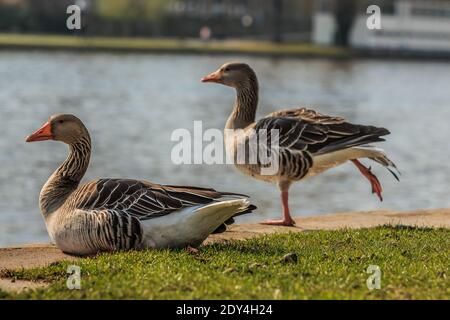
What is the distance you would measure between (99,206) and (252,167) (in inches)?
134

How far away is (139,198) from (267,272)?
2.30 meters

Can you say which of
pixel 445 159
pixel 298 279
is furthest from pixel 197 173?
pixel 298 279

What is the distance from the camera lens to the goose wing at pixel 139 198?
10.9 m

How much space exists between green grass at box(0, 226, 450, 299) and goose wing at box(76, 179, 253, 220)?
538 millimetres

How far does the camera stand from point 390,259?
34.1 ft

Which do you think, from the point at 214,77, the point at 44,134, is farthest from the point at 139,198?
the point at 214,77

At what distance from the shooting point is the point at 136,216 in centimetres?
1086

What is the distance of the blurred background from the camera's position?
29.6m

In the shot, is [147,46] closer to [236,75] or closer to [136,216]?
[236,75]

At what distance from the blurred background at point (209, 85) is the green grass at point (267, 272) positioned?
30.3ft

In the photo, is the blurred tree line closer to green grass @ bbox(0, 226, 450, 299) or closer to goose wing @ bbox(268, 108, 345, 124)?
goose wing @ bbox(268, 108, 345, 124)

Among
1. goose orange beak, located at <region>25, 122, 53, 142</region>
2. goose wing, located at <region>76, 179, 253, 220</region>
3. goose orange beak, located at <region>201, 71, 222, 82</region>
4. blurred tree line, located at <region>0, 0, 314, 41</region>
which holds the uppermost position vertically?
goose orange beak, located at <region>201, 71, 222, 82</region>

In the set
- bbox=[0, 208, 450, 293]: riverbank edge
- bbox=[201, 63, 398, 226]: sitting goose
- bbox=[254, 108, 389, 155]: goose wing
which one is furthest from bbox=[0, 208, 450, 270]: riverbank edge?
bbox=[254, 108, 389, 155]: goose wing
